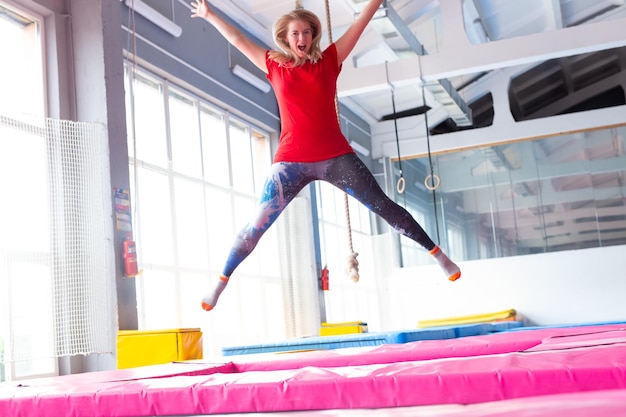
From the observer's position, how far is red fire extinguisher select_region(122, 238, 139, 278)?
515cm

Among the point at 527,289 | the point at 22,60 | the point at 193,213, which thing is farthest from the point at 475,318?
the point at 22,60

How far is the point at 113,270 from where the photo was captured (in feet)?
16.5

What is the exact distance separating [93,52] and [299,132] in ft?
9.52

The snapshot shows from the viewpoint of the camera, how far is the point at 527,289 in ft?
34.8

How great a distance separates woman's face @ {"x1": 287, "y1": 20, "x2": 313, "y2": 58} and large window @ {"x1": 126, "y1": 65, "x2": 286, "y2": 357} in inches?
112

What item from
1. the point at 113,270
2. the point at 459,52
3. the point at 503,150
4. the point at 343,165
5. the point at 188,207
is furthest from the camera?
the point at 503,150

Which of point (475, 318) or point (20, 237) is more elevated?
point (20, 237)

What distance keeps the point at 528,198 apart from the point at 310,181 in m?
8.39

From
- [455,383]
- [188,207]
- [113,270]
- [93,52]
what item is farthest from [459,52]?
[455,383]

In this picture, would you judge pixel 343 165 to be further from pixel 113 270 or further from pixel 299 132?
pixel 113 270

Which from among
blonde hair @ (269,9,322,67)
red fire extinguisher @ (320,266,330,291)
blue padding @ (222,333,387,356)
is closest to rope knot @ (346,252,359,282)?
blue padding @ (222,333,387,356)

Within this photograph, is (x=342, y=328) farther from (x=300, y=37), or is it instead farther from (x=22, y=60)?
(x=300, y=37)

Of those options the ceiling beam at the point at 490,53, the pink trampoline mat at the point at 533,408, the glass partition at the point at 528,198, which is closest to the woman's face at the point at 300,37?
the pink trampoline mat at the point at 533,408

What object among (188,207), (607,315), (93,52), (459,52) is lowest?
(607,315)
